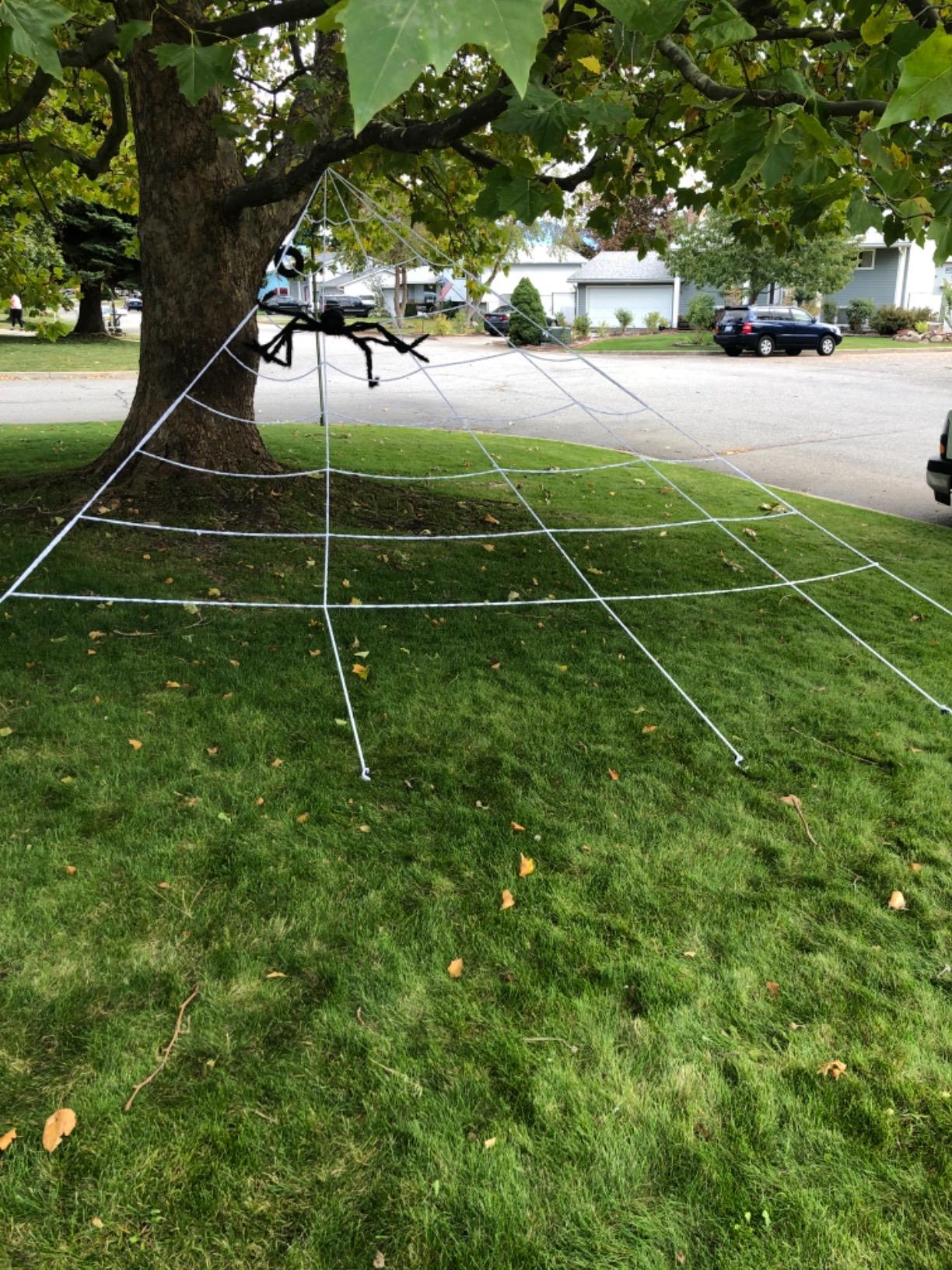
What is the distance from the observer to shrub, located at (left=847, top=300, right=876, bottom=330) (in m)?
36.4

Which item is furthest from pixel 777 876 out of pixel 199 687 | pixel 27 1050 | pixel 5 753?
pixel 5 753

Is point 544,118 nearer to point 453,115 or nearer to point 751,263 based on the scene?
point 453,115

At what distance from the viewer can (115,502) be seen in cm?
633

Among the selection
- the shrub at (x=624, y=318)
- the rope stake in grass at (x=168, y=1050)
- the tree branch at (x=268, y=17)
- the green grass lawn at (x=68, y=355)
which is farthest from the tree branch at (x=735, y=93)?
the shrub at (x=624, y=318)

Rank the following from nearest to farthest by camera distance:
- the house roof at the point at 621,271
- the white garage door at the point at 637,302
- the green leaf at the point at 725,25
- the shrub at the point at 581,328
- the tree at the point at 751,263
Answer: the green leaf at the point at 725,25
the tree at the point at 751,263
the shrub at the point at 581,328
the house roof at the point at 621,271
the white garage door at the point at 637,302

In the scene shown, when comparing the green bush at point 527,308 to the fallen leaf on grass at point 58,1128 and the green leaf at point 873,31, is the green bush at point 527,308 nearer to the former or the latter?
the green leaf at point 873,31

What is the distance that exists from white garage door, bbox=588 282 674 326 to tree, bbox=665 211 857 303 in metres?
10.6

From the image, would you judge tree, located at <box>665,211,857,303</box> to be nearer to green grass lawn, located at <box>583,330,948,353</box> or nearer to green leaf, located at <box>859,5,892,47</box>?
green grass lawn, located at <box>583,330,948,353</box>

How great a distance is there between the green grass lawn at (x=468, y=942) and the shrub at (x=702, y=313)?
33871 mm

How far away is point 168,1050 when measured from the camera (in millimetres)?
2250

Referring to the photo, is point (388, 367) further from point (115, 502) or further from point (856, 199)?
point (856, 199)

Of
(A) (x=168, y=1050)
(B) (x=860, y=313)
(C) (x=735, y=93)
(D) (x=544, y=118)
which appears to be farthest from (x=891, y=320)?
(A) (x=168, y=1050)

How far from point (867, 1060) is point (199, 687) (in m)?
3.12

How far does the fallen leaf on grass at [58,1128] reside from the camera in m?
1.98
